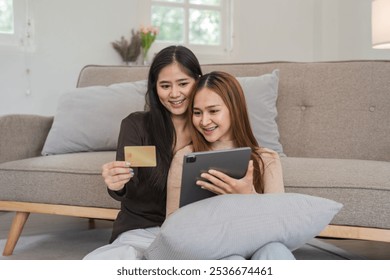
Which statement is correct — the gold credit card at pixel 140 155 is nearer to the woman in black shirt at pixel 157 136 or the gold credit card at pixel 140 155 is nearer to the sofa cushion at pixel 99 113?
the woman in black shirt at pixel 157 136

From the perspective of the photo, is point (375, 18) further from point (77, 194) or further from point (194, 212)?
point (194, 212)

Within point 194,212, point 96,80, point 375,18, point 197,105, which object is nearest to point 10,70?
point 96,80

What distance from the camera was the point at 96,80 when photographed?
2822mm

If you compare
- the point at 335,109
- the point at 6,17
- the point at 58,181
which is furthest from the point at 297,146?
the point at 6,17

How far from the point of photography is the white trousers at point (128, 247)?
134 cm

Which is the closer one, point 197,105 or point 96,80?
point 197,105

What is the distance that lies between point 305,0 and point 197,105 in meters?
4.21

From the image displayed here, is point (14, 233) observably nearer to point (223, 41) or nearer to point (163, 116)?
point (163, 116)

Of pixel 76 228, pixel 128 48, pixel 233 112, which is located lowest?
pixel 76 228

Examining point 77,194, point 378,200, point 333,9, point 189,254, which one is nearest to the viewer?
point 189,254

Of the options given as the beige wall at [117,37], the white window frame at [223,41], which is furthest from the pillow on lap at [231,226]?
the white window frame at [223,41]

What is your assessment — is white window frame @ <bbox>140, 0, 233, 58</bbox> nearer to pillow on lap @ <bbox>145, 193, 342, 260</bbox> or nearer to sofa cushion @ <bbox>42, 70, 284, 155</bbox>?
sofa cushion @ <bbox>42, 70, 284, 155</bbox>

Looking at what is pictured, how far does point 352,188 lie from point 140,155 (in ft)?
2.52

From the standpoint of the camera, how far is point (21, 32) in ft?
13.0
